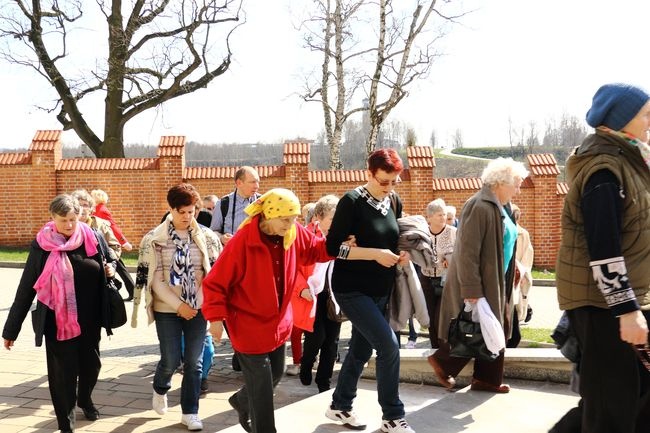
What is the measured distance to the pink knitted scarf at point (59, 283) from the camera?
5.52 metres

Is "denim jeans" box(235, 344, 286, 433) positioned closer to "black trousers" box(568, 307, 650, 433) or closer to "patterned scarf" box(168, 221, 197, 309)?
"patterned scarf" box(168, 221, 197, 309)

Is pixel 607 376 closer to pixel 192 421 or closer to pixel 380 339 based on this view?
pixel 380 339

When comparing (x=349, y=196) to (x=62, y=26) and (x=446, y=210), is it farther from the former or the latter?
(x=62, y=26)

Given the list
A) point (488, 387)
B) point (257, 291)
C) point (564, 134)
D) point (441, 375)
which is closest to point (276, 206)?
point (257, 291)

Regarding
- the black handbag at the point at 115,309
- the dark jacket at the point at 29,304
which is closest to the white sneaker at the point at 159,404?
the black handbag at the point at 115,309

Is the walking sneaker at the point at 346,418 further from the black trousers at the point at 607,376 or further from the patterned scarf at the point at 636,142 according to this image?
the patterned scarf at the point at 636,142

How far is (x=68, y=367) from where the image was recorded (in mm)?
5633

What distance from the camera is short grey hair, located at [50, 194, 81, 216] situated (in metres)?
5.58

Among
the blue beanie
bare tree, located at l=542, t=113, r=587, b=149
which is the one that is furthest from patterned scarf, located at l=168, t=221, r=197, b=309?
bare tree, located at l=542, t=113, r=587, b=149

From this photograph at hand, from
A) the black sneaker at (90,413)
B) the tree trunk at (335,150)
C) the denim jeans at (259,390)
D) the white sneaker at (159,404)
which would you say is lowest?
the black sneaker at (90,413)

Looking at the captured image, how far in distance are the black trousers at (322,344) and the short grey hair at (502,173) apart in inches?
83.6

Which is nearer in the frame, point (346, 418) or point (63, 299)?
point (346, 418)

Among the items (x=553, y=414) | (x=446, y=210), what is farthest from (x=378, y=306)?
(x=446, y=210)

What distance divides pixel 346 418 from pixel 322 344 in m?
1.84
